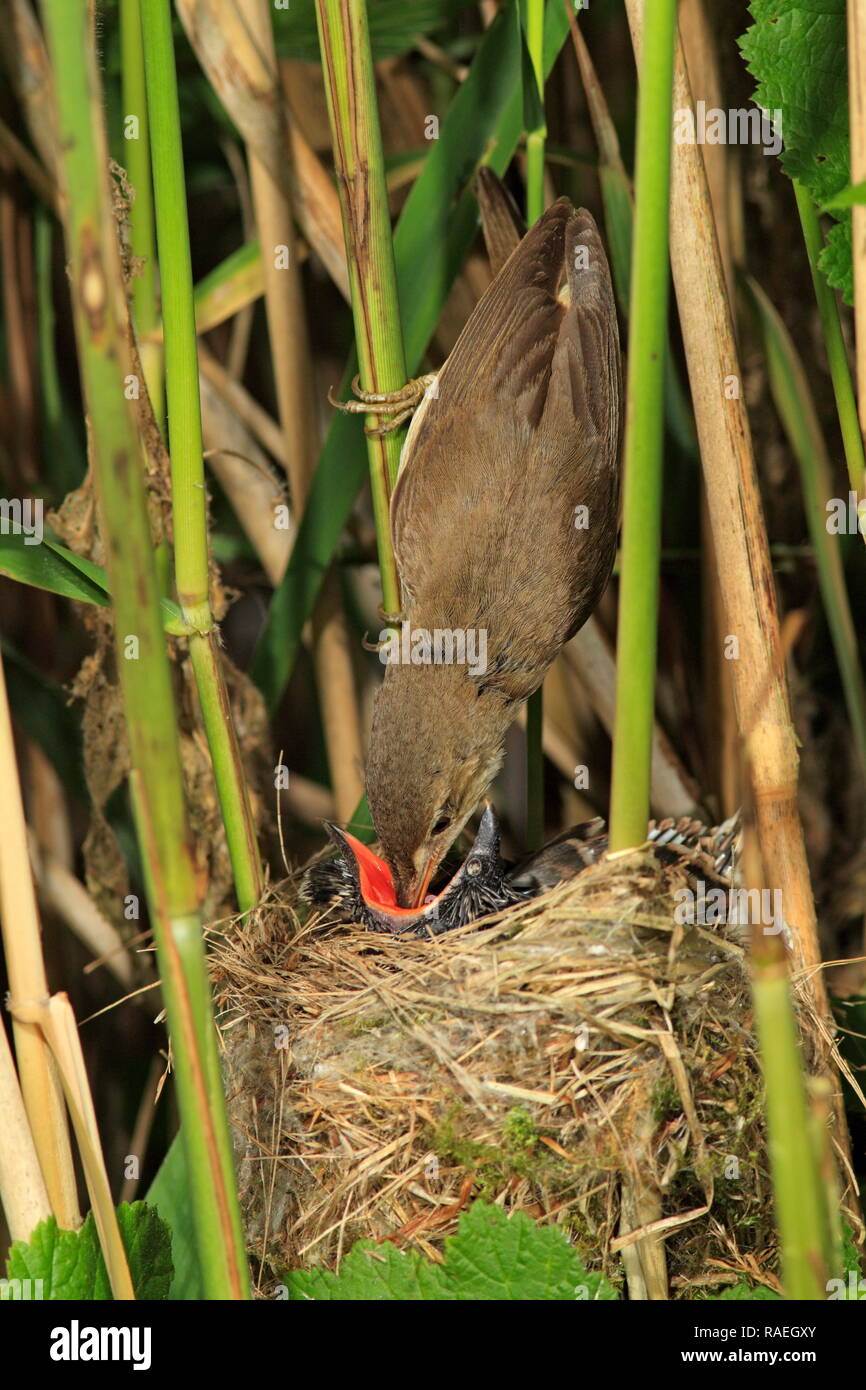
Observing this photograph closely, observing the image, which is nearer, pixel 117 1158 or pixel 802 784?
pixel 117 1158

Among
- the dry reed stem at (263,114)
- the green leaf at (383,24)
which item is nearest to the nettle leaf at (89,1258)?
the dry reed stem at (263,114)

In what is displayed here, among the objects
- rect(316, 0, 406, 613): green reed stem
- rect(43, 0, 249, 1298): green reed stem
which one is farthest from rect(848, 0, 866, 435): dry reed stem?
rect(43, 0, 249, 1298): green reed stem

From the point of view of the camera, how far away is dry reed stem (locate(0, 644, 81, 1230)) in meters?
1.34

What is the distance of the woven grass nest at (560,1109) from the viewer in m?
1.45

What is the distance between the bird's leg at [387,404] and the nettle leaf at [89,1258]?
1.11 m

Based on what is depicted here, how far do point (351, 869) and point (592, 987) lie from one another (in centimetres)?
75

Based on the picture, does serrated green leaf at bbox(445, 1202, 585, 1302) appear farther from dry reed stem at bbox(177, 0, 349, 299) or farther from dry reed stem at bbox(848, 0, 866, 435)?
dry reed stem at bbox(177, 0, 349, 299)

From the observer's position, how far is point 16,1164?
1373 millimetres

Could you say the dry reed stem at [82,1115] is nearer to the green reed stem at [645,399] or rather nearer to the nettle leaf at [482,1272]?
the nettle leaf at [482,1272]

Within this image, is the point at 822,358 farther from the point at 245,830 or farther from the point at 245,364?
the point at 245,830

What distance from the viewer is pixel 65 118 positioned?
78 cm

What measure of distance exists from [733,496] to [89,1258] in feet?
4.08
